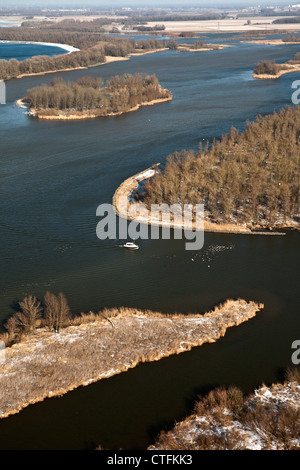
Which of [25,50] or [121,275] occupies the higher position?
[25,50]

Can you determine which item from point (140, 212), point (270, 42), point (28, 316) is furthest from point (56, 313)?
point (270, 42)

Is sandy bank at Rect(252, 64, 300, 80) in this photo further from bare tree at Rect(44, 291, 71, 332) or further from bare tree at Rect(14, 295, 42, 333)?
bare tree at Rect(14, 295, 42, 333)

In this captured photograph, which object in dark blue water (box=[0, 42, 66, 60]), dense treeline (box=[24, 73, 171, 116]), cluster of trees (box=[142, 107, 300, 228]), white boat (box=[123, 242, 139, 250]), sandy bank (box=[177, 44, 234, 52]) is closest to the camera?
white boat (box=[123, 242, 139, 250])

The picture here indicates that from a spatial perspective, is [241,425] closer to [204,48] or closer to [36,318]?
[36,318]

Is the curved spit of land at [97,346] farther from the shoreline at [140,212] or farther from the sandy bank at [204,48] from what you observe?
A: the sandy bank at [204,48]

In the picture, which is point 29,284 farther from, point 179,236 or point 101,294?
point 179,236

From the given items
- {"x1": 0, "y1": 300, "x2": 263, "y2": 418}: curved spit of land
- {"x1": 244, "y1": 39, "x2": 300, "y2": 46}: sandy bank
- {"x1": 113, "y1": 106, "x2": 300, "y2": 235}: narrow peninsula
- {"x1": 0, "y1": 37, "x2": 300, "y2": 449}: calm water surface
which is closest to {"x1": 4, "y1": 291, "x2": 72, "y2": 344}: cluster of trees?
{"x1": 0, "y1": 300, "x2": 263, "y2": 418}: curved spit of land
